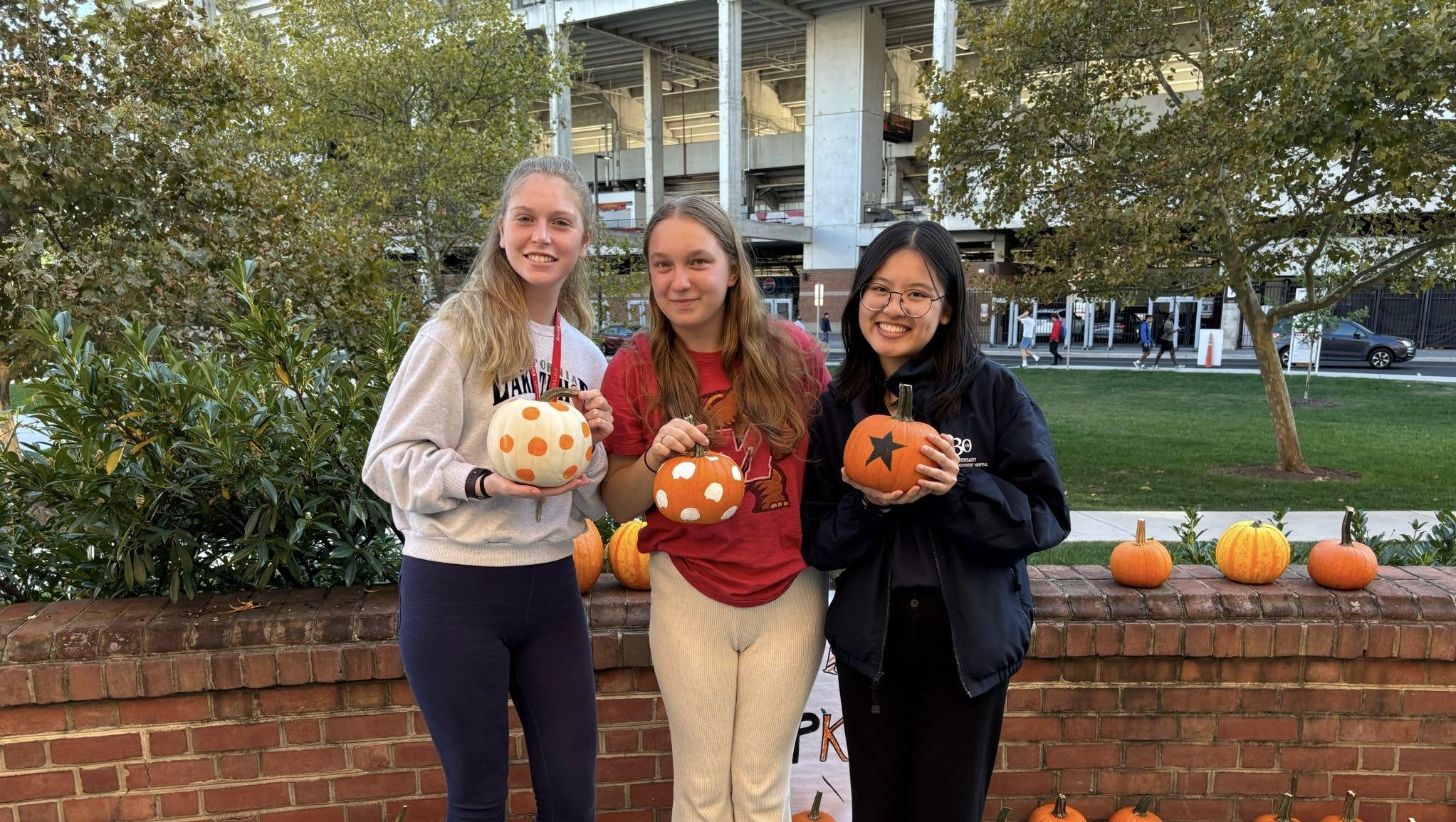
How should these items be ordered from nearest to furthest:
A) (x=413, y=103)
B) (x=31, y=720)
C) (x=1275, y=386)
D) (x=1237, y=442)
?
1. (x=31, y=720)
2. (x=1275, y=386)
3. (x=1237, y=442)
4. (x=413, y=103)

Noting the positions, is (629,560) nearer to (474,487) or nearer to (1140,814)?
(474,487)

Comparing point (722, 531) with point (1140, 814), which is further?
point (1140, 814)

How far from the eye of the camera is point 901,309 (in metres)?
2.10

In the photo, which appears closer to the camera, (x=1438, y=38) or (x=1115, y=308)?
(x=1438, y=38)

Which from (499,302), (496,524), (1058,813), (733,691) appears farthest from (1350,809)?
(499,302)

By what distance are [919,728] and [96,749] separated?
2.56m

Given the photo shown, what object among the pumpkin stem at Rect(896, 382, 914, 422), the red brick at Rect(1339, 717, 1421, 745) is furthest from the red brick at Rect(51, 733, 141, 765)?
the red brick at Rect(1339, 717, 1421, 745)

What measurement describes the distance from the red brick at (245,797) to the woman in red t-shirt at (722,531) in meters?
1.45

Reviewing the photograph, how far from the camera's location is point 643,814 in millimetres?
2963

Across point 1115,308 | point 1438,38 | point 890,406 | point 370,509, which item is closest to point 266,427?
point 370,509

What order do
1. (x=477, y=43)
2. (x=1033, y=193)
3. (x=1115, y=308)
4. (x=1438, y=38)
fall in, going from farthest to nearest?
(x=1115, y=308) → (x=477, y=43) → (x=1033, y=193) → (x=1438, y=38)

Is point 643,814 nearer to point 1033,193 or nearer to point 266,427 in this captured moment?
point 266,427

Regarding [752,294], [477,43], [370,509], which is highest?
[477,43]

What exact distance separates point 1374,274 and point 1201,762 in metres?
9.59
